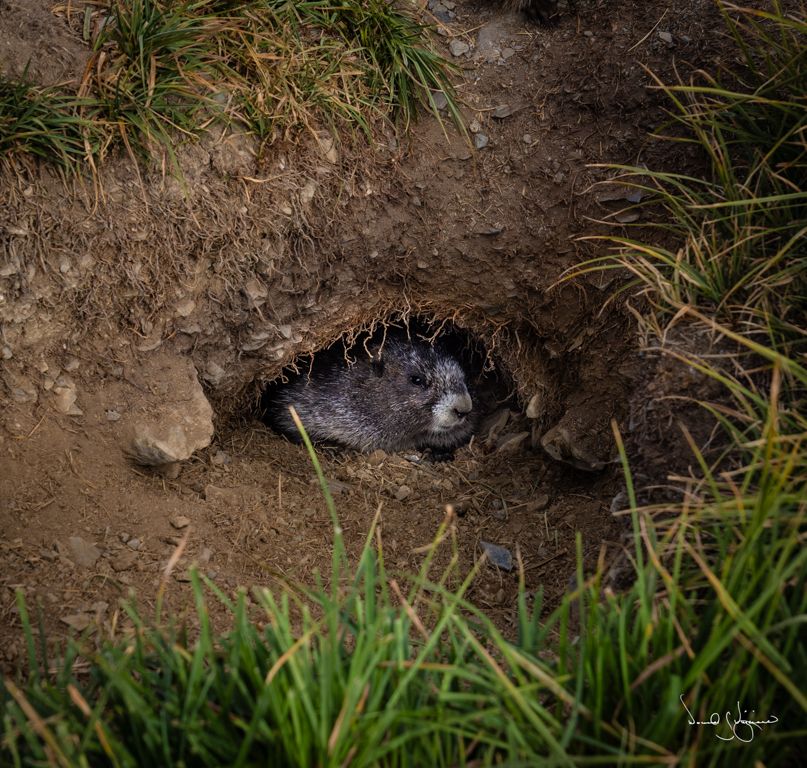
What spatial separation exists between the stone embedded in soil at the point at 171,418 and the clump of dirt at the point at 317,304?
0.05m

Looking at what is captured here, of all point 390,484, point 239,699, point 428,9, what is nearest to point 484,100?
point 428,9

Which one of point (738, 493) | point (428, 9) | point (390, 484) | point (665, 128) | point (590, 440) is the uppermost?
point (428, 9)

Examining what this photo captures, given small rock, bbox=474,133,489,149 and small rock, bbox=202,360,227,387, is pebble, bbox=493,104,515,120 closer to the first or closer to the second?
small rock, bbox=474,133,489,149

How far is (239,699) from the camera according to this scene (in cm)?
219

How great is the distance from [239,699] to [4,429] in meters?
2.16

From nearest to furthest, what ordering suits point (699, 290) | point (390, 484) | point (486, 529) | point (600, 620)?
A: point (600, 620)
point (699, 290)
point (486, 529)
point (390, 484)

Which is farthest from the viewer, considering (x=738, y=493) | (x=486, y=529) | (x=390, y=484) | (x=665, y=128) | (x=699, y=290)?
(x=390, y=484)

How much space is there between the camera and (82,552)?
338cm

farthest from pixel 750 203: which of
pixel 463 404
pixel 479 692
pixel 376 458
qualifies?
pixel 376 458

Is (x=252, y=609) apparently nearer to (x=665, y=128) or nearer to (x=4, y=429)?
(x=4, y=429)

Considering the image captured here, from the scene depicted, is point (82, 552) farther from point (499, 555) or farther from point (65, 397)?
point (499, 555)

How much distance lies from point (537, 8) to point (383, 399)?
294cm

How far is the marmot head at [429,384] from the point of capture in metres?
5.77

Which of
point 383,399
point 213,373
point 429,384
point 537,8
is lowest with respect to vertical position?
point 383,399
